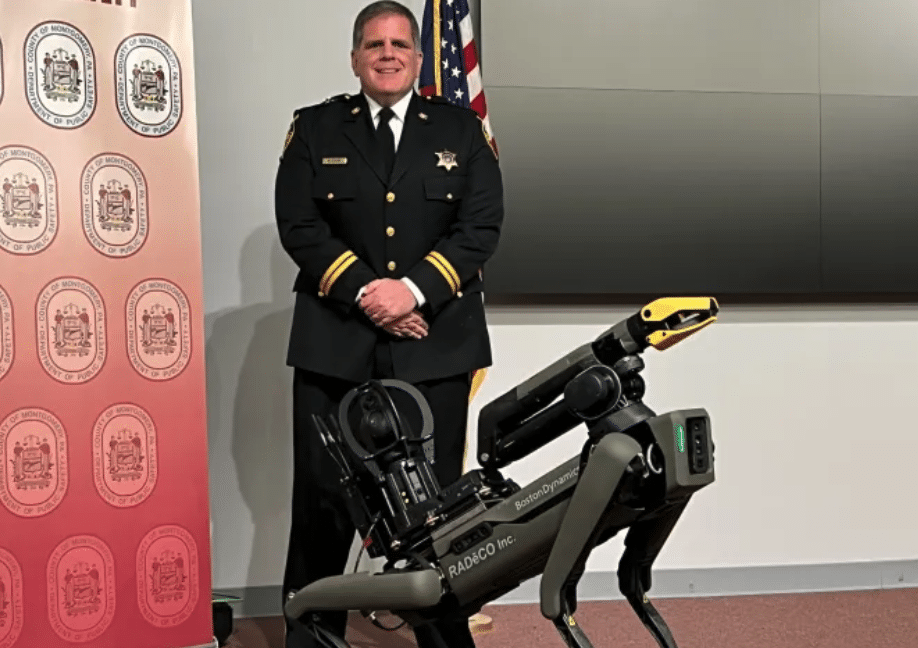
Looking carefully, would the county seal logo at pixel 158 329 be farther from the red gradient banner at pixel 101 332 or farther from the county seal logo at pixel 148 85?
the county seal logo at pixel 148 85

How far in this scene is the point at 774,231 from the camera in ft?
13.4

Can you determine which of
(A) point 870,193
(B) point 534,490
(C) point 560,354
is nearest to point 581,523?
(B) point 534,490

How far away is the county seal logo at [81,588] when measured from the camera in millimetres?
3068

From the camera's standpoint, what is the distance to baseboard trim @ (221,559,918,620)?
12.9 feet

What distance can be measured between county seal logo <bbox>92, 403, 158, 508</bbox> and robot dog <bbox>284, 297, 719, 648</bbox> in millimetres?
663

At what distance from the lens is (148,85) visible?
3158 millimetres

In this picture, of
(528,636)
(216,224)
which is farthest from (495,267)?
(528,636)

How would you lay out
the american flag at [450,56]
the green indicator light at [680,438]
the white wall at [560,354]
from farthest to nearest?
the white wall at [560,354], the american flag at [450,56], the green indicator light at [680,438]

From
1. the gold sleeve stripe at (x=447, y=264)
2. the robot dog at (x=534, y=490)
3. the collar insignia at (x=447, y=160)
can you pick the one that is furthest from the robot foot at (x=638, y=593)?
the collar insignia at (x=447, y=160)

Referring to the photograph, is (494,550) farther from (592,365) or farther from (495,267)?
(495,267)

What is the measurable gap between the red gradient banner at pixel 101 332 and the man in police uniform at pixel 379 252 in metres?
0.35

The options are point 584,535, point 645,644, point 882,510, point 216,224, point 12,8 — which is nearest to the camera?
point 584,535

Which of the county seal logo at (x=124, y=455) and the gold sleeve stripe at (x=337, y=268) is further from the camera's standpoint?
the county seal logo at (x=124, y=455)

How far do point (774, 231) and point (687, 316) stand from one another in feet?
6.37
